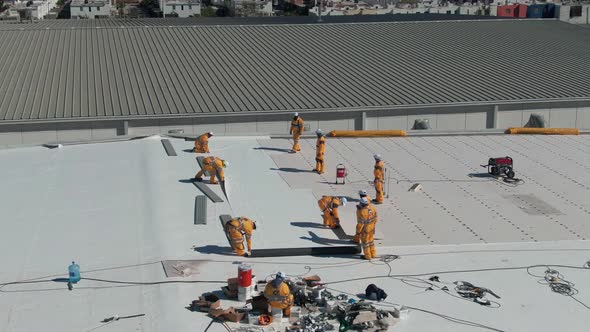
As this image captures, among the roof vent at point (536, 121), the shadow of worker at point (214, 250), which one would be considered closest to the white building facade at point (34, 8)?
the roof vent at point (536, 121)

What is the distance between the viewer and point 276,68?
34.1 metres

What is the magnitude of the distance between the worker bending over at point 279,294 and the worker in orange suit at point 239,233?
108 inches

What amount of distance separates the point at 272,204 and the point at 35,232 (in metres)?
5.27

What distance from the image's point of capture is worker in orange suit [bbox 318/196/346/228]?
16.0 meters

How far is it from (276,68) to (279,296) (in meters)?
23.4

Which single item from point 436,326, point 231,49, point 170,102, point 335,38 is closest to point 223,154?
point 170,102

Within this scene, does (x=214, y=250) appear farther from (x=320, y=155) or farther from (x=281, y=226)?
(x=320, y=155)

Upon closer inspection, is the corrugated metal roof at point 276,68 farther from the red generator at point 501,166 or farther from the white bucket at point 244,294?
the white bucket at point 244,294

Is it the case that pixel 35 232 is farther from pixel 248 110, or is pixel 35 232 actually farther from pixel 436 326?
pixel 248 110

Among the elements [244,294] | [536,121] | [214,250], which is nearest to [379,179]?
[214,250]

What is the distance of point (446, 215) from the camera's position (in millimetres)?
17328

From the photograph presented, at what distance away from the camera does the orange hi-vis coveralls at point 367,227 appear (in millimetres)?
14320

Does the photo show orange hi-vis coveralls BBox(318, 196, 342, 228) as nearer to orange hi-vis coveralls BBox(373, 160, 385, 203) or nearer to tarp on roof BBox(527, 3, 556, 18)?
orange hi-vis coveralls BBox(373, 160, 385, 203)

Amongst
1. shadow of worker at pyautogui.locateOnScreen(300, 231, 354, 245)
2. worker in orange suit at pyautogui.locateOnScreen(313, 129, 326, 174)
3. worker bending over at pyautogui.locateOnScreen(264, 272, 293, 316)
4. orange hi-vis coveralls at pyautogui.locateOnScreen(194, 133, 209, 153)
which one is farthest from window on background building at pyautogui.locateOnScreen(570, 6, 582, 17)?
worker bending over at pyautogui.locateOnScreen(264, 272, 293, 316)
